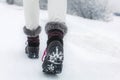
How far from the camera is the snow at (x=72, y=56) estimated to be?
→ 1.24 meters

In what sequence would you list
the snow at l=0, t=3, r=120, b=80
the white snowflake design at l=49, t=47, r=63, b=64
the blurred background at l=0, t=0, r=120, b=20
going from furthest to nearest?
the blurred background at l=0, t=0, r=120, b=20 < the snow at l=0, t=3, r=120, b=80 < the white snowflake design at l=49, t=47, r=63, b=64

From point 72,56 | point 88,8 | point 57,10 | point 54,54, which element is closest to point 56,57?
point 54,54

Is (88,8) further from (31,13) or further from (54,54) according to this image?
(54,54)

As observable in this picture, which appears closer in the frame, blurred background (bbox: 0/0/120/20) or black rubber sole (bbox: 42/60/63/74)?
black rubber sole (bbox: 42/60/63/74)

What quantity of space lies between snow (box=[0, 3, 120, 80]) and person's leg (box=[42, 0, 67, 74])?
10cm

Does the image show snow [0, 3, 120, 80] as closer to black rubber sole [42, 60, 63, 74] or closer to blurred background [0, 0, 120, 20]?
black rubber sole [42, 60, 63, 74]

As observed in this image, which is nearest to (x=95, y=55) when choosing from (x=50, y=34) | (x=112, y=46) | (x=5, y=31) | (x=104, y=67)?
(x=104, y=67)

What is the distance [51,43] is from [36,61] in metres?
0.24

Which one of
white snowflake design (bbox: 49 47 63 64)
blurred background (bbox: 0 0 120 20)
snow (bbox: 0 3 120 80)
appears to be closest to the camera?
white snowflake design (bbox: 49 47 63 64)

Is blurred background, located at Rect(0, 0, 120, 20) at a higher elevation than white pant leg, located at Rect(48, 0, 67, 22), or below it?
below

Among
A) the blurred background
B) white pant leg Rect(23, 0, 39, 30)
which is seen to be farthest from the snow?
the blurred background

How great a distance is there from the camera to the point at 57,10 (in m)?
1.20

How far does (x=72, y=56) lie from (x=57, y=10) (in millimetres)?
358

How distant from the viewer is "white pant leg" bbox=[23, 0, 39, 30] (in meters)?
1.27
